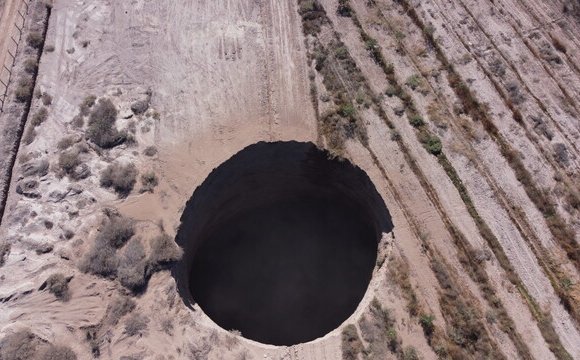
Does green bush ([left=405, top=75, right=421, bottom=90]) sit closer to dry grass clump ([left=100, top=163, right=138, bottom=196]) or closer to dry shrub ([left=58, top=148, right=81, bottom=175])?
dry grass clump ([left=100, top=163, right=138, bottom=196])

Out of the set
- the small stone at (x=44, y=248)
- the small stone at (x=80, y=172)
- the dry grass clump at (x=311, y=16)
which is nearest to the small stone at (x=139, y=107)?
the small stone at (x=80, y=172)

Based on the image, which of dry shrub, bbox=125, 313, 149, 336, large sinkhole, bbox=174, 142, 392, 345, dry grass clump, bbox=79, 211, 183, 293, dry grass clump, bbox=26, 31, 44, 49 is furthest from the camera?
dry grass clump, bbox=26, 31, 44, 49

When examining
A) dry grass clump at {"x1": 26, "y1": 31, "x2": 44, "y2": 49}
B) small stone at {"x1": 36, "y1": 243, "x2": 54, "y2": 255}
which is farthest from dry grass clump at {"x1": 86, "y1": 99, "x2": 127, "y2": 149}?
dry grass clump at {"x1": 26, "y1": 31, "x2": 44, "y2": 49}

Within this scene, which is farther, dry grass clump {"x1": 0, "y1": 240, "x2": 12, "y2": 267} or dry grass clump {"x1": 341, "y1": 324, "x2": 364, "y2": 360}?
dry grass clump {"x1": 0, "y1": 240, "x2": 12, "y2": 267}

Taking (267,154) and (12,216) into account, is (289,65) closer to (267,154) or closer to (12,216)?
(267,154)

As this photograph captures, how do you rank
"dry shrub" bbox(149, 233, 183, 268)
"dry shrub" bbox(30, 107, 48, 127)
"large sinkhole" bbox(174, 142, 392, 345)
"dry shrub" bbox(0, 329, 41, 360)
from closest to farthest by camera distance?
"dry shrub" bbox(0, 329, 41, 360)
"dry shrub" bbox(149, 233, 183, 268)
"dry shrub" bbox(30, 107, 48, 127)
"large sinkhole" bbox(174, 142, 392, 345)

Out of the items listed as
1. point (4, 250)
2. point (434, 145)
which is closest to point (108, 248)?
point (4, 250)

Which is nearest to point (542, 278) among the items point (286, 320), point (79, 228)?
point (286, 320)
